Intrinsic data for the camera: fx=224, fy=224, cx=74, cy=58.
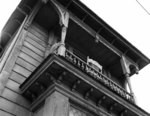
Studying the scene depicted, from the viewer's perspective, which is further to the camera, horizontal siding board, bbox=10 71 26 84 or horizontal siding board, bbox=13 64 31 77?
horizontal siding board, bbox=13 64 31 77

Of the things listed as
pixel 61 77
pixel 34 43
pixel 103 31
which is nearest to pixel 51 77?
pixel 61 77

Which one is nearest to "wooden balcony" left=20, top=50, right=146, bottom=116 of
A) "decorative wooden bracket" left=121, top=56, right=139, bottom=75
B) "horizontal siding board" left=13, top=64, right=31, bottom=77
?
"horizontal siding board" left=13, top=64, right=31, bottom=77

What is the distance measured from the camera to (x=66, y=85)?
6.70m

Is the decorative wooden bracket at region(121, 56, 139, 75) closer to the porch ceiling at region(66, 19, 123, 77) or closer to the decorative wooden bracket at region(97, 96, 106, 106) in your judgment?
the porch ceiling at region(66, 19, 123, 77)

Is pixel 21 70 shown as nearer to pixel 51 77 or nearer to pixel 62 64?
pixel 51 77

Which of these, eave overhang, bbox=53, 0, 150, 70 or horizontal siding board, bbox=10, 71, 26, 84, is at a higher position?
eave overhang, bbox=53, 0, 150, 70

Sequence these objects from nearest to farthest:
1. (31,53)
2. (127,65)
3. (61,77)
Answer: (61,77)
(31,53)
(127,65)

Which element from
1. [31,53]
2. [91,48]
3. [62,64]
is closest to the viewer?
[62,64]

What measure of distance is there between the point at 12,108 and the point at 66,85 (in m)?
1.69

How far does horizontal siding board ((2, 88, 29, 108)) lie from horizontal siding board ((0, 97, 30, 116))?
0.13 meters

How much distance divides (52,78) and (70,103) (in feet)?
3.08

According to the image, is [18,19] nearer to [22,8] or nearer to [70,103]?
[22,8]

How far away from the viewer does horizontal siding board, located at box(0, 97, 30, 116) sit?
6.34 metres

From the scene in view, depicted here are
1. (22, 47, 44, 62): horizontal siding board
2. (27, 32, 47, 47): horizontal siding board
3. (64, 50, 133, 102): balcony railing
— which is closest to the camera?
(64, 50, 133, 102): balcony railing
